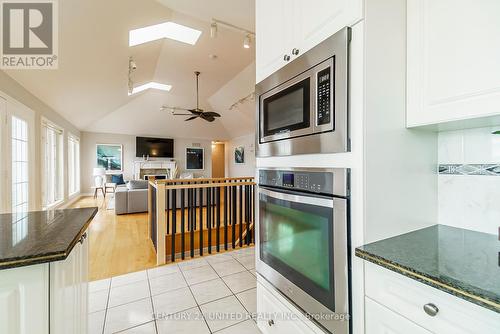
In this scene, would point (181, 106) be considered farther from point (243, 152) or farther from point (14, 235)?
point (14, 235)

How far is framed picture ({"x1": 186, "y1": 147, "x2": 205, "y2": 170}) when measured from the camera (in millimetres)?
9994

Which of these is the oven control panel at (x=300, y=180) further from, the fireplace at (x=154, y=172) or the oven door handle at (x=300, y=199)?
the fireplace at (x=154, y=172)

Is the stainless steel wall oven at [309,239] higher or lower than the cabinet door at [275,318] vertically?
higher

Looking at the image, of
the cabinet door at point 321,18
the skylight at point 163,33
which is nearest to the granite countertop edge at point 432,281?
the cabinet door at point 321,18

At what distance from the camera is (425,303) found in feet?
2.25

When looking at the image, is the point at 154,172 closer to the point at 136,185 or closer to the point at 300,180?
the point at 136,185

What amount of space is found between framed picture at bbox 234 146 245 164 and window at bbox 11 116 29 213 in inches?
259

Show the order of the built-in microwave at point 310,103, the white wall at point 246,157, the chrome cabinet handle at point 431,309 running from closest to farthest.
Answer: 1. the chrome cabinet handle at point 431,309
2. the built-in microwave at point 310,103
3. the white wall at point 246,157

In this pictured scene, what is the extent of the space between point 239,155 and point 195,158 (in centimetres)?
209

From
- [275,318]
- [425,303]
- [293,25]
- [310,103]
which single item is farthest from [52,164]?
[425,303]

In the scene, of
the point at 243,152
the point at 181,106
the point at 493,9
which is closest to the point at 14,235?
the point at 493,9

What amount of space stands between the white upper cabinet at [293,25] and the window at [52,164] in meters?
4.84

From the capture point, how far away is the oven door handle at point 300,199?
0.96 meters

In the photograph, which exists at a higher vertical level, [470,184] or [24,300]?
[470,184]
